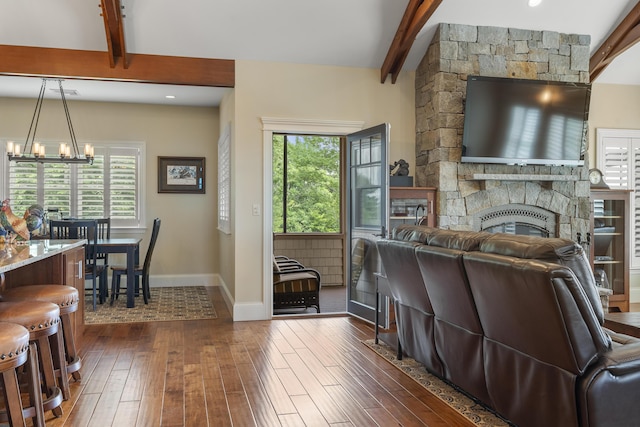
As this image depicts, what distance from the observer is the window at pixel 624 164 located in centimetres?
697

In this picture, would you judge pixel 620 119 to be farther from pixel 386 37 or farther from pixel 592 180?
pixel 386 37

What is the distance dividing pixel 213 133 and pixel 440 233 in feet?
17.8

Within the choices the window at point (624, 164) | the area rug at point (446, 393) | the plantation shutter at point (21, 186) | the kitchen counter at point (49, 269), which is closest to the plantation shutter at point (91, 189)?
the plantation shutter at point (21, 186)

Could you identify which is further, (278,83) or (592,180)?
(592,180)

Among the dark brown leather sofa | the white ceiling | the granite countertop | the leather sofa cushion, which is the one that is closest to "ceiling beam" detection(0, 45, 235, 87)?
the white ceiling

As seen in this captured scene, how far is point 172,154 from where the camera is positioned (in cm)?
789

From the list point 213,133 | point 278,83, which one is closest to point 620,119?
point 278,83

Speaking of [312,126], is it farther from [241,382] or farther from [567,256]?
[567,256]

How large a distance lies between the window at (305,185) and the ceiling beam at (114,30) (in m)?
3.60

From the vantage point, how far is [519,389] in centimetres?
257

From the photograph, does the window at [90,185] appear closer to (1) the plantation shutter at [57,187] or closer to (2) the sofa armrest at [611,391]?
(1) the plantation shutter at [57,187]

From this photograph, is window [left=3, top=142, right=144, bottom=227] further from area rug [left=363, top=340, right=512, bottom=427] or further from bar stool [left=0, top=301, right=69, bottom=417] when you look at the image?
area rug [left=363, top=340, right=512, bottom=427]

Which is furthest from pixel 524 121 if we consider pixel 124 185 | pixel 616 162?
pixel 124 185

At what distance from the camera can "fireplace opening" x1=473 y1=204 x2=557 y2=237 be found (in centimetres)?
570
